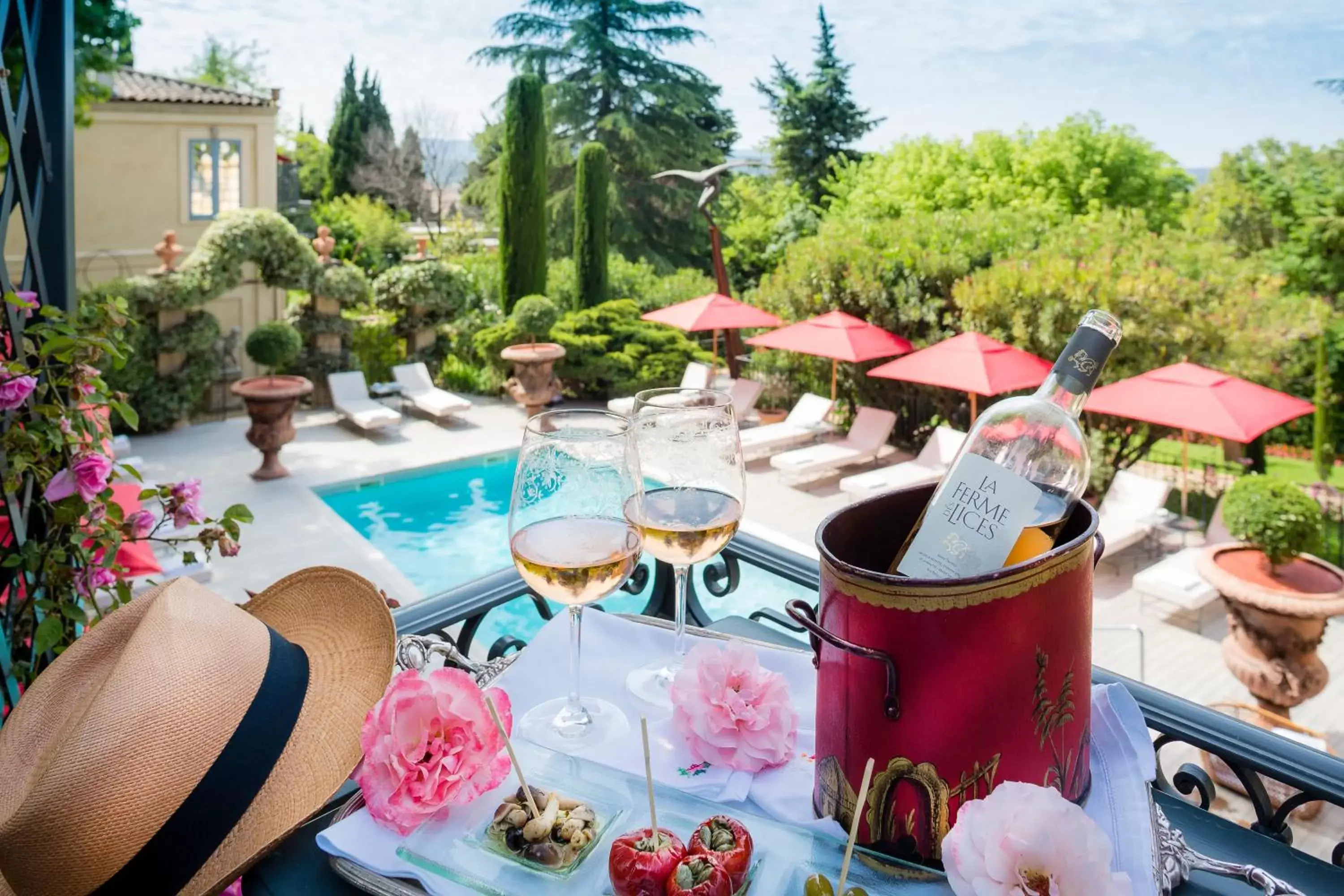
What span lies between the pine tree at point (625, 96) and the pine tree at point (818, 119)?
6.89ft

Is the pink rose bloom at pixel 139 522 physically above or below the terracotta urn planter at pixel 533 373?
above

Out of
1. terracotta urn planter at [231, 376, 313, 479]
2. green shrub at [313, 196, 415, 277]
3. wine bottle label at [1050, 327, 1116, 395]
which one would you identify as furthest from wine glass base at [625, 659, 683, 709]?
green shrub at [313, 196, 415, 277]

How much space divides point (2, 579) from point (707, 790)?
137 cm

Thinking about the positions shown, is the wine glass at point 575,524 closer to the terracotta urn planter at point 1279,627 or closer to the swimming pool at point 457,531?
the swimming pool at point 457,531

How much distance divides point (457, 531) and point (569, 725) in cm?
765

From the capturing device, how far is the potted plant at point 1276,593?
490 cm

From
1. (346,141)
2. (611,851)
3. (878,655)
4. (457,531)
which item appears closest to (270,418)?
(457,531)

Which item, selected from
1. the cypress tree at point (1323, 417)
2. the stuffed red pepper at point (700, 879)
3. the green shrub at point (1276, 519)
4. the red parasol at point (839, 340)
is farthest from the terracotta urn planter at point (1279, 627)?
the cypress tree at point (1323, 417)

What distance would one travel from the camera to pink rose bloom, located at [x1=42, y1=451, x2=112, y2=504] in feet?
5.06

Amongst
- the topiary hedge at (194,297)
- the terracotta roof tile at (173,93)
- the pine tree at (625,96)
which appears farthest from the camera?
the pine tree at (625,96)

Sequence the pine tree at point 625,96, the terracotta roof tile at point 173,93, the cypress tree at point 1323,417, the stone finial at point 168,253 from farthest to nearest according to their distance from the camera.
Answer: the pine tree at point 625,96
the terracotta roof tile at point 173,93
the cypress tree at point 1323,417
the stone finial at point 168,253

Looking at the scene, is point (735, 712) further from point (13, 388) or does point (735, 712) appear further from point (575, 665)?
point (13, 388)

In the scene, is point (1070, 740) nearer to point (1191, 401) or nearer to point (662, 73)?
point (1191, 401)

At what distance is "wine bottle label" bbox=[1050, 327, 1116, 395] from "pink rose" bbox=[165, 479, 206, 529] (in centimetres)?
163
